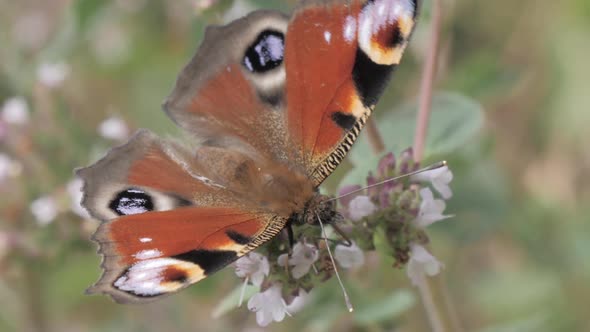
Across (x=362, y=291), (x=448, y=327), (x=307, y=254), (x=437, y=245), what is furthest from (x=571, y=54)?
(x=307, y=254)

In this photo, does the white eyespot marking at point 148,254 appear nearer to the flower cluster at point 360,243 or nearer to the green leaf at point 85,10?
the flower cluster at point 360,243

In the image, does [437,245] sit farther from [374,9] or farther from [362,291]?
[374,9]

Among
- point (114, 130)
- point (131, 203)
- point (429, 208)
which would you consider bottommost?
point (429, 208)

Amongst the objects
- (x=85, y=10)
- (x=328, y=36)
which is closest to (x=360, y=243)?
(x=328, y=36)

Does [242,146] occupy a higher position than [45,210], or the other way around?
[45,210]

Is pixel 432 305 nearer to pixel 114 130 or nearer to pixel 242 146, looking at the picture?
pixel 242 146

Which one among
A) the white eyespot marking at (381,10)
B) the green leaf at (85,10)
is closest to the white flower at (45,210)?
the green leaf at (85,10)
